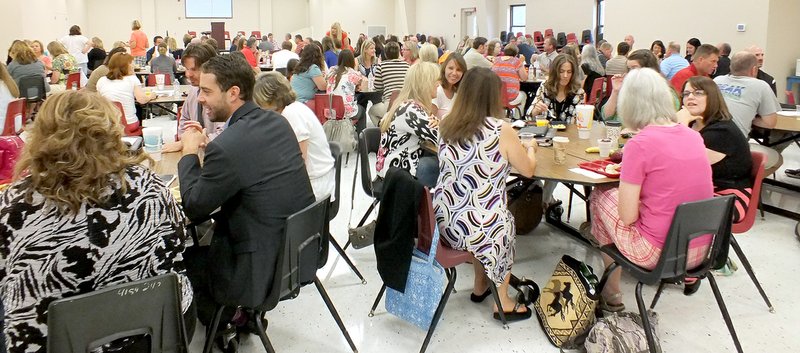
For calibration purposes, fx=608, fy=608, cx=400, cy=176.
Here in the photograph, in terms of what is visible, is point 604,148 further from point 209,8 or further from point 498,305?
point 209,8

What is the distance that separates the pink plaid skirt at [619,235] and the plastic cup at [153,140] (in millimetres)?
2044

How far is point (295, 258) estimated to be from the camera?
2180mm

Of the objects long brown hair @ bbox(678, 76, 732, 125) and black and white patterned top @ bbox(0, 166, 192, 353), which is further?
long brown hair @ bbox(678, 76, 732, 125)

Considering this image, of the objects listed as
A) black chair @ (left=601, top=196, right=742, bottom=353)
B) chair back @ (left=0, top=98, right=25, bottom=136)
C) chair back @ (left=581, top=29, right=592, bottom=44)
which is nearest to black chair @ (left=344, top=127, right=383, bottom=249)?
black chair @ (left=601, top=196, right=742, bottom=353)

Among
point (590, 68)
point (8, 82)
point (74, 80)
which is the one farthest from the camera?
point (590, 68)

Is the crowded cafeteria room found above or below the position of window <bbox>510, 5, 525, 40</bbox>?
below

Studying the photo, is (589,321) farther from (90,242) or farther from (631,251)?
(90,242)

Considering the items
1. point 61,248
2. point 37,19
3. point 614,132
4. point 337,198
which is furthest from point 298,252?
point 37,19

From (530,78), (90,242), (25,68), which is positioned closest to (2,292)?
(90,242)

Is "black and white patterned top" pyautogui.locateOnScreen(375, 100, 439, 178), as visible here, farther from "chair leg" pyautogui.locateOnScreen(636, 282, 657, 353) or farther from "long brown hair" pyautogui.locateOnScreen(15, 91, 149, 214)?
"long brown hair" pyautogui.locateOnScreen(15, 91, 149, 214)

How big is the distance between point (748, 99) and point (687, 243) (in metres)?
2.43

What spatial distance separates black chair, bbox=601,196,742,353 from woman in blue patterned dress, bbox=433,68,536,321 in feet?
1.81

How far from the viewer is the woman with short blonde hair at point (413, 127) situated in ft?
10.7

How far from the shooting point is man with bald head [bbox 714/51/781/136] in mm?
4152
